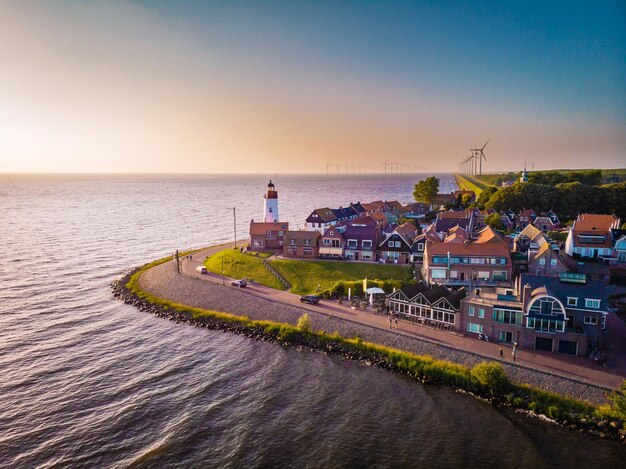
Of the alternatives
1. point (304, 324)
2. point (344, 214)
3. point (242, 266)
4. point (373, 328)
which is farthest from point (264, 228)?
point (373, 328)

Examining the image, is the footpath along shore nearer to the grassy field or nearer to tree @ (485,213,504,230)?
the grassy field

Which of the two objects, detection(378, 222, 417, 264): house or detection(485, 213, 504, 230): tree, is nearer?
detection(378, 222, 417, 264): house

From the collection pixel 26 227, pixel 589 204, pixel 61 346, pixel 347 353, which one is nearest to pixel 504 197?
pixel 589 204

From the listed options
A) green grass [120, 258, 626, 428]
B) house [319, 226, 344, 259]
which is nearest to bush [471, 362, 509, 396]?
green grass [120, 258, 626, 428]

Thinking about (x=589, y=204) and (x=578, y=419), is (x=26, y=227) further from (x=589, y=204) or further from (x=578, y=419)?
(x=589, y=204)

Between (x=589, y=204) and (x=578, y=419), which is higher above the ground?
(x=589, y=204)

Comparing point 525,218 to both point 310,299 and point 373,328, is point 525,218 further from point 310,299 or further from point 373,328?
point 373,328

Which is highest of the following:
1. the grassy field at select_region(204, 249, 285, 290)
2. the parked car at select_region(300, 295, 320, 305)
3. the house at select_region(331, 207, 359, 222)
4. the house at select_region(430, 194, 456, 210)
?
the house at select_region(430, 194, 456, 210)

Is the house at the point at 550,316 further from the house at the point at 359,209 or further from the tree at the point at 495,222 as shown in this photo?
the house at the point at 359,209
